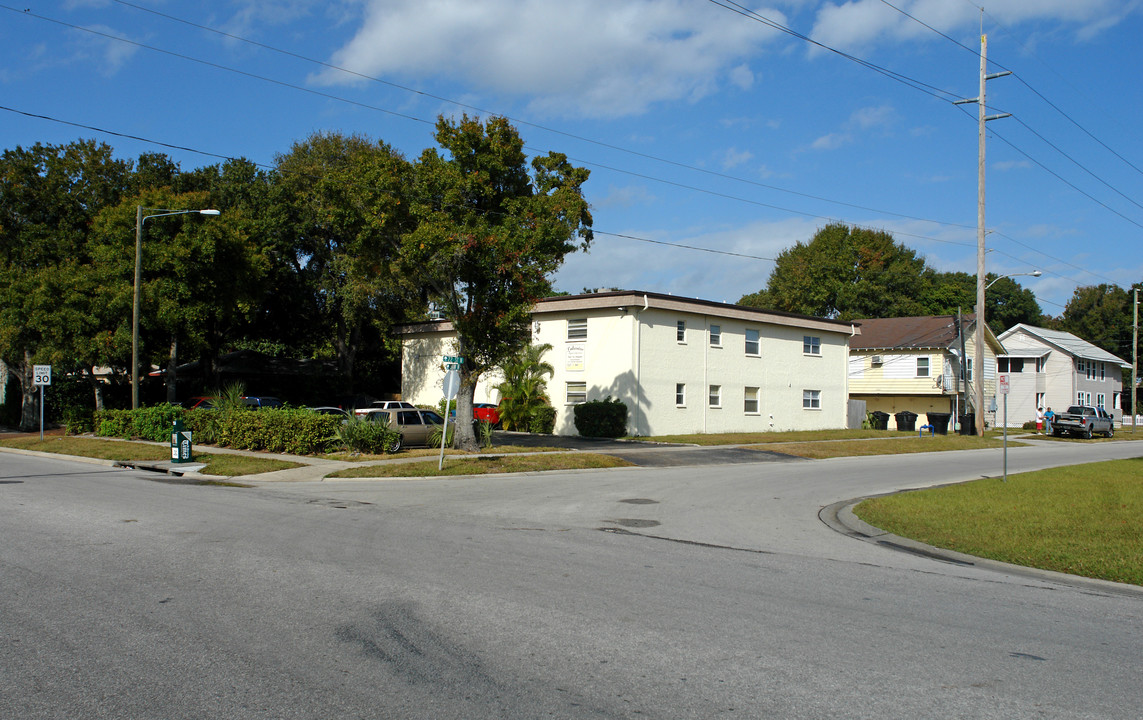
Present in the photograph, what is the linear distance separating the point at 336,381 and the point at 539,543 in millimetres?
39698

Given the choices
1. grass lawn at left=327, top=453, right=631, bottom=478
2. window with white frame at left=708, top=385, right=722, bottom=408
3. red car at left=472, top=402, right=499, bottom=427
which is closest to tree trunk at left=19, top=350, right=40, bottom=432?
red car at left=472, top=402, right=499, bottom=427

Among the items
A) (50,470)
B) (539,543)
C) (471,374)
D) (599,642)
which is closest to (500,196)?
(471,374)

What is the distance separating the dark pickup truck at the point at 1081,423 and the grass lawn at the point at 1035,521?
29138 millimetres

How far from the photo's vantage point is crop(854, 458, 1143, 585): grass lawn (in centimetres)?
1005

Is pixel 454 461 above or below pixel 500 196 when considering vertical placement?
below

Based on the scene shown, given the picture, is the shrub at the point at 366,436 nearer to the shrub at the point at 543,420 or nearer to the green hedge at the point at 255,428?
the green hedge at the point at 255,428

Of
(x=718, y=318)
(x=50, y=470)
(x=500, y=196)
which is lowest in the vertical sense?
(x=50, y=470)

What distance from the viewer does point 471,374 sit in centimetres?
2562

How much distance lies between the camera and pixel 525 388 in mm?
35656

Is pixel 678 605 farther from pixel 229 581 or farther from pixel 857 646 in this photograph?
pixel 229 581

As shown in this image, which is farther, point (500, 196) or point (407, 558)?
point (500, 196)

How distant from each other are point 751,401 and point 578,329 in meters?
9.36

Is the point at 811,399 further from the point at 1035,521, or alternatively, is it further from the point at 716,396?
the point at 1035,521

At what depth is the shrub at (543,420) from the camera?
1391 inches
